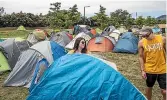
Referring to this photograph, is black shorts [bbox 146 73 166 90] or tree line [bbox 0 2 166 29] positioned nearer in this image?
black shorts [bbox 146 73 166 90]

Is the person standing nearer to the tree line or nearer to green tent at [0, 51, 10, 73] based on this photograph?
green tent at [0, 51, 10, 73]

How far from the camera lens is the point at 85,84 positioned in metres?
4.90

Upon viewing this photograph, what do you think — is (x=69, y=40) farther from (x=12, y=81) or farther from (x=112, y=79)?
(x=112, y=79)

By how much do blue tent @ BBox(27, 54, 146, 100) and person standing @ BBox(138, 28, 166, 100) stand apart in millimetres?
930

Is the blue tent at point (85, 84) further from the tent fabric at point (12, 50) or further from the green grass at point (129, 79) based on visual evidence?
the tent fabric at point (12, 50)

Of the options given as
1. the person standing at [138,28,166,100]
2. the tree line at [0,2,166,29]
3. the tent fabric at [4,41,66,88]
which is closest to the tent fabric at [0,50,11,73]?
the tent fabric at [4,41,66,88]

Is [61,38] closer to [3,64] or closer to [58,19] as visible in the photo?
[3,64]

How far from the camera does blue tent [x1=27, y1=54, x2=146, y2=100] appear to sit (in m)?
4.82

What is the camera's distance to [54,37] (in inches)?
712

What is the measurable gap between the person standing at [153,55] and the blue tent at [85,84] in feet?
3.05

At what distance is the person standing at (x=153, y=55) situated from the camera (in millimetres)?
5684

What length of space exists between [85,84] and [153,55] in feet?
5.54

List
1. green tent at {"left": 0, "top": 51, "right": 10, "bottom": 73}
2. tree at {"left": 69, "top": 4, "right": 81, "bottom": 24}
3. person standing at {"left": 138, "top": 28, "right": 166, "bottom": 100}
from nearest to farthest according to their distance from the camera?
person standing at {"left": 138, "top": 28, "right": 166, "bottom": 100} → green tent at {"left": 0, "top": 51, "right": 10, "bottom": 73} → tree at {"left": 69, "top": 4, "right": 81, "bottom": 24}

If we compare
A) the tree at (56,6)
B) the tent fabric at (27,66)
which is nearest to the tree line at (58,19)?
the tree at (56,6)
